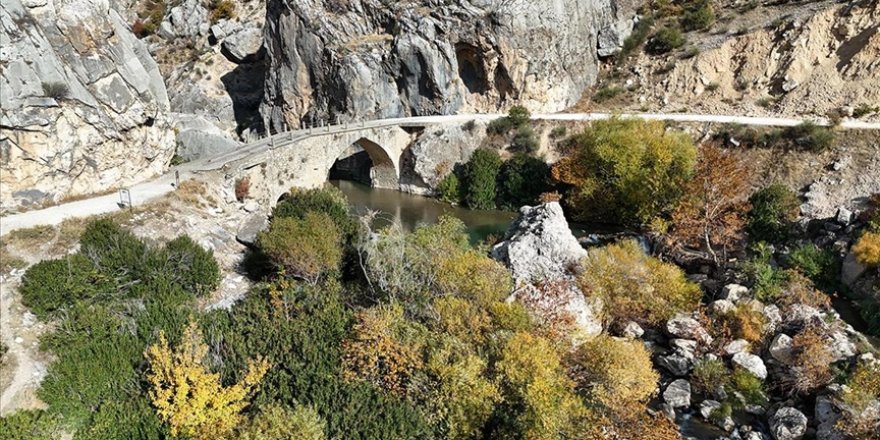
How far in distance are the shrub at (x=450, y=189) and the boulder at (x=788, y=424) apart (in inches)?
1002

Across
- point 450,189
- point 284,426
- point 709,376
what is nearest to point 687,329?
point 709,376

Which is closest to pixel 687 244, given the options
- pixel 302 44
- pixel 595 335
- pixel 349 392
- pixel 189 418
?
pixel 595 335

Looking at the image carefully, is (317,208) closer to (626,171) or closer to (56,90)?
(56,90)

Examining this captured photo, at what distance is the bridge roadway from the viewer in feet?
65.6

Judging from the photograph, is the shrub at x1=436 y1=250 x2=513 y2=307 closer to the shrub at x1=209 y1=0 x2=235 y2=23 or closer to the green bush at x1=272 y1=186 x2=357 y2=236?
the green bush at x1=272 y1=186 x2=357 y2=236

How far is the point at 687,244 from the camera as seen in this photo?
26.8 m

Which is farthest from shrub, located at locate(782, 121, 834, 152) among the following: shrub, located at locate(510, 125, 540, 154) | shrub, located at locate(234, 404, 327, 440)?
shrub, located at locate(234, 404, 327, 440)

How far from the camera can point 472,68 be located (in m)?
Answer: 44.2

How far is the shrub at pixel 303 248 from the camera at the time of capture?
18.9 meters

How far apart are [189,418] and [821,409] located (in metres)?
17.1

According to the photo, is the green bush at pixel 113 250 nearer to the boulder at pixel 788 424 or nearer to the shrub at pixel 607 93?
the boulder at pixel 788 424

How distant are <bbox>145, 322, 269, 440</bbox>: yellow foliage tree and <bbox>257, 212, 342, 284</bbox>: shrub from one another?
5.41 metres

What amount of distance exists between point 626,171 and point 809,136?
36.2ft

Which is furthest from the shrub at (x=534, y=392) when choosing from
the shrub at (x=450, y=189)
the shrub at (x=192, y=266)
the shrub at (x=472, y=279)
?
the shrub at (x=450, y=189)
